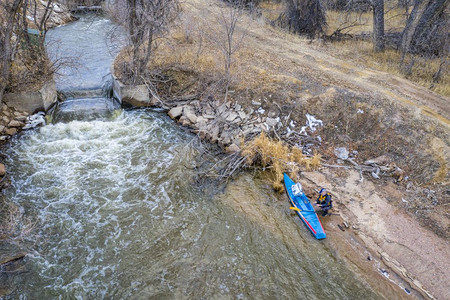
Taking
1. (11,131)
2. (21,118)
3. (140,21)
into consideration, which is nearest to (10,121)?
(21,118)

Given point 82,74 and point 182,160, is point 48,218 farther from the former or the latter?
point 82,74

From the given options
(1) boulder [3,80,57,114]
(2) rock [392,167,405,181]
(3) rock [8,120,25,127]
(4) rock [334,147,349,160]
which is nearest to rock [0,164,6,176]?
(3) rock [8,120,25,127]

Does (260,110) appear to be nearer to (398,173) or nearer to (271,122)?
(271,122)

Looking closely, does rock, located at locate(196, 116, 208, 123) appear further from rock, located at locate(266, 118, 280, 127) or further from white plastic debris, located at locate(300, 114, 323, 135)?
white plastic debris, located at locate(300, 114, 323, 135)

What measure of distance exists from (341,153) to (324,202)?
2.93m

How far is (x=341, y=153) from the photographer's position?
1091 cm

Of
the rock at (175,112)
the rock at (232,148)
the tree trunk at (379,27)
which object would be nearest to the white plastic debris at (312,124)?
the rock at (232,148)

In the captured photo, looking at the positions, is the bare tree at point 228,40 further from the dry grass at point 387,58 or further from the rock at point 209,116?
the dry grass at point 387,58

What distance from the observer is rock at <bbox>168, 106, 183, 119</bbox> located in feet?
42.9

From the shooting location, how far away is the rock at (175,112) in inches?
514

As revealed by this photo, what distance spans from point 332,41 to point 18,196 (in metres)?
18.6

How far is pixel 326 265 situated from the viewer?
7.58 meters

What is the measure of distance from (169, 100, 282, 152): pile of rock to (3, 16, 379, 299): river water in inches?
51.7

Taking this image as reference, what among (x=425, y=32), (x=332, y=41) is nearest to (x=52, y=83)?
(x=332, y=41)
